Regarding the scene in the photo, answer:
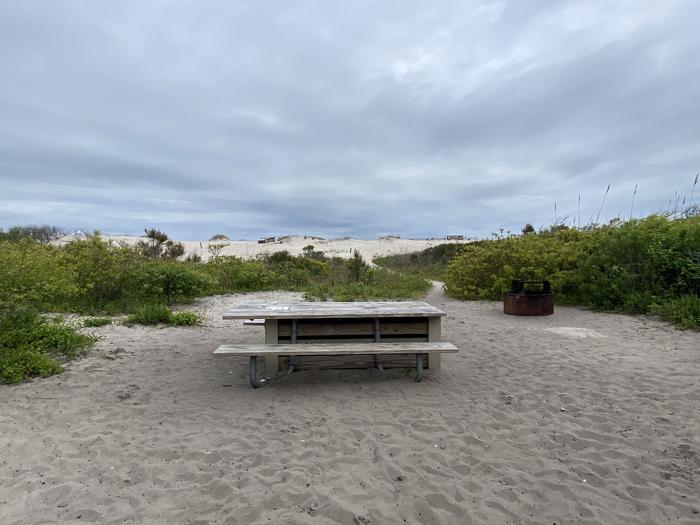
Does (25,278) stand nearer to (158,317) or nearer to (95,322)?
(95,322)

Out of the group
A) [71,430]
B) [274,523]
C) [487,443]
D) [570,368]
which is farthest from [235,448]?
[570,368]

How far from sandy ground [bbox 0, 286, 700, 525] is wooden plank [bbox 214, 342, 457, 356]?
1.31 feet

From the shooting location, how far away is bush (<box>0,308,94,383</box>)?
4555mm

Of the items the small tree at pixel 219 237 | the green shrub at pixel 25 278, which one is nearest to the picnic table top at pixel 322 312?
the green shrub at pixel 25 278

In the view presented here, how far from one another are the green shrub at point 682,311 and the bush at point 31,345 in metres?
8.84

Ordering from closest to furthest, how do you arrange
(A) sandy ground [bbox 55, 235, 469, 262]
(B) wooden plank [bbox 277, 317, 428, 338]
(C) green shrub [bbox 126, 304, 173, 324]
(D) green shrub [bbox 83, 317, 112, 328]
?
1. (B) wooden plank [bbox 277, 317, 428, 338]
2. (D) green shrub [bbox 83, 317, 112, 328]
3. (C) green shrub [bbox 126, 304, 173, 324]
4. (A) sandy ground [bbox 55, 235, 469, 262]

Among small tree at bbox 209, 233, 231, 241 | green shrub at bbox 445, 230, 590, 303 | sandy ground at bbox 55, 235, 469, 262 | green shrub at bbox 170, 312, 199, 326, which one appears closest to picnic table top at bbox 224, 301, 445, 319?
green shrub at bbox 170, 312, 199, 326

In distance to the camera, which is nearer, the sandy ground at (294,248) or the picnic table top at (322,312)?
the picnic table top at (322,312)

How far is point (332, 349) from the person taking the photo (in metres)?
4.23

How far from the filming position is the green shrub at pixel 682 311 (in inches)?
265

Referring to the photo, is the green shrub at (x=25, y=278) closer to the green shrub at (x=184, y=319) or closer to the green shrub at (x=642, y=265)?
the green shrub at (x=184, y=319)

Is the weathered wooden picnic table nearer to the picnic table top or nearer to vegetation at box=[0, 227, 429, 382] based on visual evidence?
the picnic table top

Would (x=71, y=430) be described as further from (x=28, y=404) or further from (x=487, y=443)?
(x=487, y=443)

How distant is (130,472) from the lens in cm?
278
